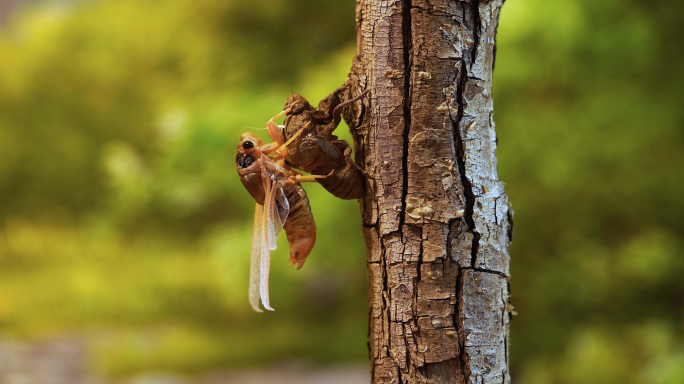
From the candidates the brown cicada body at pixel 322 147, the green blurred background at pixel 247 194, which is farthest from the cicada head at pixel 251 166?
the green blurred background at pixel 247 194

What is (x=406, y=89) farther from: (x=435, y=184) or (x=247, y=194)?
(x=247, y=194)

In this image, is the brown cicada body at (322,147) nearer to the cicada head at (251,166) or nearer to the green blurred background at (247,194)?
the cicada head at (251,166)

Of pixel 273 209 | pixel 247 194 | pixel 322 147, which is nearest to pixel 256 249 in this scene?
pixel 273 209

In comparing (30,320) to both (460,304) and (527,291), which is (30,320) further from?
(460,304)

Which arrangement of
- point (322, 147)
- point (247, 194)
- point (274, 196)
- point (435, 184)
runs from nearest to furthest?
point (435, 184)
point (322, 147)
point (274, 196)
point (247, 194)

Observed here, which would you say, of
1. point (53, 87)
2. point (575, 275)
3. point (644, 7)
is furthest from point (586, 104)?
point (53, 87)

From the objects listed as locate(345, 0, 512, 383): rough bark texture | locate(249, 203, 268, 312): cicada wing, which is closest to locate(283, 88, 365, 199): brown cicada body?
locate(345, 0, 512, 383): rough bark texture
